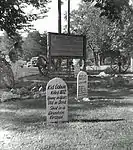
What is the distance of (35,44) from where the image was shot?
64.0m

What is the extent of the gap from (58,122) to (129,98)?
4.39 m

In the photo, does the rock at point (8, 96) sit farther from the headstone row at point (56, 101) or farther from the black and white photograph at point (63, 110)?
the headstone row at point (56, 101)

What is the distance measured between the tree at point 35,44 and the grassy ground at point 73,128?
4986 cm

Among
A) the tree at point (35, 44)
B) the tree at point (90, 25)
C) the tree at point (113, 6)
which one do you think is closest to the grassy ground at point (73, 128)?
the tree at point (113, 6)

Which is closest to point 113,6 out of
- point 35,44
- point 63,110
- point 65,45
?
point 65,45

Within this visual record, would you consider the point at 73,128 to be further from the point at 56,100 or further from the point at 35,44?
the point at 35,44

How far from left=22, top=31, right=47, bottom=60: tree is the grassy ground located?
49.9 meters

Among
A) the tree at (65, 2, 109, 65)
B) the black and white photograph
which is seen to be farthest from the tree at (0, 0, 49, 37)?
the tree at (65, 2, 109, 65)

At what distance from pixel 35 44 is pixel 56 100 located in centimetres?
5794

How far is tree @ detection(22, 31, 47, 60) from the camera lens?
60688mm

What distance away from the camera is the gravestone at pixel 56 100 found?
6613 mm

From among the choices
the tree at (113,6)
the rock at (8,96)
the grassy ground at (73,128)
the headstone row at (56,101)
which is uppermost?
the tree at (113,6)

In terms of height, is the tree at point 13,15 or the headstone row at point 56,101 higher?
the tree at point 13,15

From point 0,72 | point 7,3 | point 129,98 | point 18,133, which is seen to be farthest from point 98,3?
point 18,133
